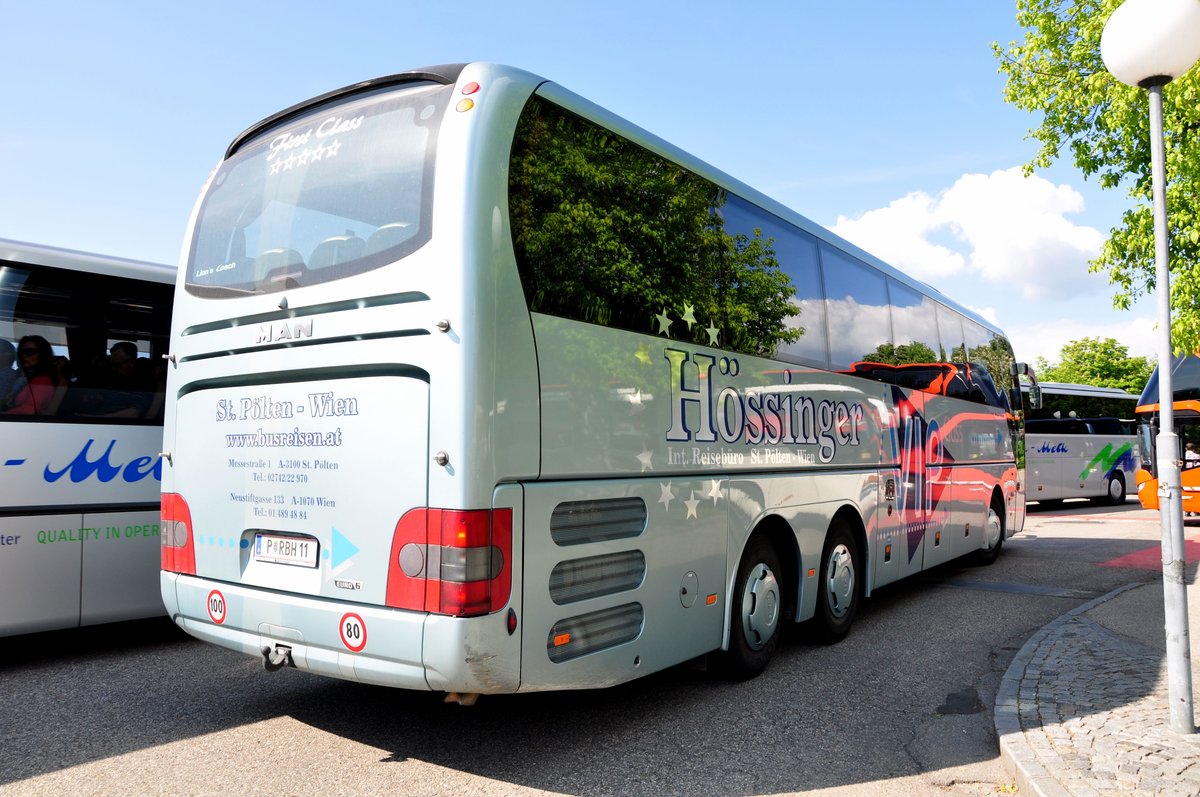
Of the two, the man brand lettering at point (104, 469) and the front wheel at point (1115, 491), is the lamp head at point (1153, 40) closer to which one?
the man brand lettering at point (104, 469)

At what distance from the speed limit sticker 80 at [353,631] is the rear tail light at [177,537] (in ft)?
4.42

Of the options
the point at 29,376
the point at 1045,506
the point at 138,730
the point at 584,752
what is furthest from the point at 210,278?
the point at 1045,506

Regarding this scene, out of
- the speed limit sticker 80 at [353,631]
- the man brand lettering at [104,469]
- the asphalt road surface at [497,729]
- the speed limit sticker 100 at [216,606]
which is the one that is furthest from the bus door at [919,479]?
the man brand lettering at [104,469]

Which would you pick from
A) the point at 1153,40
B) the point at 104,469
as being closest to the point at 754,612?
the point at 1153,40

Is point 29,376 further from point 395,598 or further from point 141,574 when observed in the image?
point 395,598

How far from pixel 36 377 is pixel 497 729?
13.9ft

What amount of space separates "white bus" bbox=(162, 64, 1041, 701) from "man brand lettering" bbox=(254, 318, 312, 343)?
20 millimetres

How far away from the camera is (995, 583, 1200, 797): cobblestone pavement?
4102 millimetres

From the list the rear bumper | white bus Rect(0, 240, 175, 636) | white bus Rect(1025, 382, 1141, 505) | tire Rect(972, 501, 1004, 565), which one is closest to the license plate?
the rear bumper

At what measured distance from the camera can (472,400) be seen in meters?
3.99

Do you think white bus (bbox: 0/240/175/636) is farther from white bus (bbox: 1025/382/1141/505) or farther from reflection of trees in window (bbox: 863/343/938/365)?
white bus (bbox: 1025/382/1141/505)

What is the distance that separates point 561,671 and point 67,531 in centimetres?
429

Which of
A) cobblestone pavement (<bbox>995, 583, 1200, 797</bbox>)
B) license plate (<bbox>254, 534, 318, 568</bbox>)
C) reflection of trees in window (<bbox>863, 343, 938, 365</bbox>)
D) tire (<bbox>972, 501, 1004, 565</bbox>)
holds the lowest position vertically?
cobblestone pavement (<bbox>995, 583, 1200, 797</bbox>)

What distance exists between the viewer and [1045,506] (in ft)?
97.5
